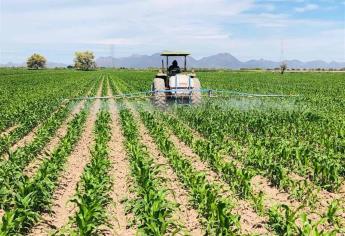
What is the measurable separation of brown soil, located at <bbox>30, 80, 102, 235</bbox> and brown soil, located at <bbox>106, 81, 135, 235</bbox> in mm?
620

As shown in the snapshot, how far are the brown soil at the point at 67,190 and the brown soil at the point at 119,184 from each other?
2.03 feet

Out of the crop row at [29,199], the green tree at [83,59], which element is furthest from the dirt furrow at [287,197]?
the green tree at [83,59]

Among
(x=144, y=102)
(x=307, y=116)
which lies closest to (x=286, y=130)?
(x=307, y=116)

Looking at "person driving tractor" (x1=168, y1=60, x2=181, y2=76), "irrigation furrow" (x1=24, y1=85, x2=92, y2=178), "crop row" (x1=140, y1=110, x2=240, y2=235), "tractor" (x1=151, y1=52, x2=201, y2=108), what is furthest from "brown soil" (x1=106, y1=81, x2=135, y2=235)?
"person driving tractor" (x1=168, y1=60, x2=181, y2=76)

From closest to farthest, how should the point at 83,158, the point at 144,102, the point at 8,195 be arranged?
1. the point at 8,195
2. the point at 83,158
3. the point at 144,102

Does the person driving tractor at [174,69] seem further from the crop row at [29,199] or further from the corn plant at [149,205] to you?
the corn plant at [149,205]

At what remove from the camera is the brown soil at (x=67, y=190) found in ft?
20.6

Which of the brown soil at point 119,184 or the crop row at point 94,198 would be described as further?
the brown soil at point 119,184

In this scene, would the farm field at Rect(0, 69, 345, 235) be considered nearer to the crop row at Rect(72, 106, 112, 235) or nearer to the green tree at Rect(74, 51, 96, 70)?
the crop row at Rect(72, 106, 112, 235)

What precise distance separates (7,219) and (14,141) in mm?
6997

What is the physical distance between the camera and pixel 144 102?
2180cm

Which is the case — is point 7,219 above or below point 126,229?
above

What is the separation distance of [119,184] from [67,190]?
3.05 feet

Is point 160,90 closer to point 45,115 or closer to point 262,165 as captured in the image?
point 45,115
